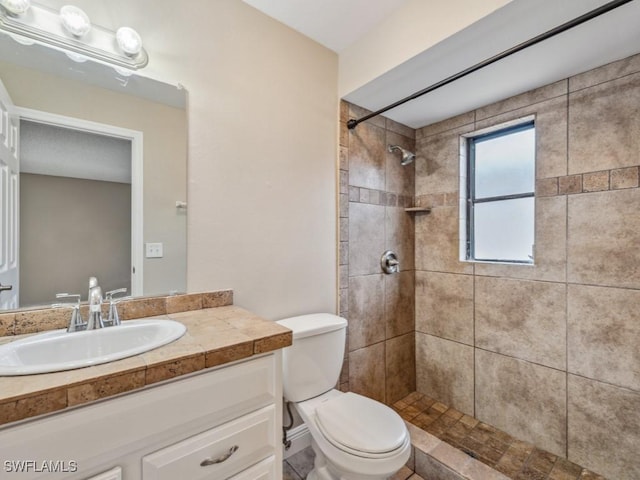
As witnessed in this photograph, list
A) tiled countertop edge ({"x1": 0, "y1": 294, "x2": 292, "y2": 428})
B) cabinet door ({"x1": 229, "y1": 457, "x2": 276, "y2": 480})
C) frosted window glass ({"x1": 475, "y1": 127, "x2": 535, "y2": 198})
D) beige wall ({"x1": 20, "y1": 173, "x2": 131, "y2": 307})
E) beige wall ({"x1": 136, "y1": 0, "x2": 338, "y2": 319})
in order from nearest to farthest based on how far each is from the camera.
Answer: tiled countertop edge ({"x1": 0, "y1": 294, "x2": 292, "y2": 428}) < cabinet door ({"x1": 229, "y1": 457, "x2": 276, "y2": 480}) < beige wall ({"x1": 20, "y1": 173, "x2": 131, "y2": 307}) < beige wall ({"x1": 136, "y1": 0, "x2": 338, "y2": 319}) < frosted window glass ({"x1": 475, "y1": 127, "x2": 535, "y2": 198})

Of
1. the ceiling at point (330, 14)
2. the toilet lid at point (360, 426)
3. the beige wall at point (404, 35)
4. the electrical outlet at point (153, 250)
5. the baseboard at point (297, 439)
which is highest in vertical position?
the ceiling at point (330, 14)

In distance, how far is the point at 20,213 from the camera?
103 cm

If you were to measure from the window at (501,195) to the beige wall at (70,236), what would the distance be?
2.08m

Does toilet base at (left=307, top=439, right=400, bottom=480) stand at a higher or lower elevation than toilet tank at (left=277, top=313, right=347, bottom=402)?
lower

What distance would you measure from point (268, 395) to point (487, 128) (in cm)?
207

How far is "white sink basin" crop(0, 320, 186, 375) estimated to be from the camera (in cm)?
79

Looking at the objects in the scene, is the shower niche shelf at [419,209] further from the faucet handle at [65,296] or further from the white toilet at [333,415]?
the faucet handle at [65,296]

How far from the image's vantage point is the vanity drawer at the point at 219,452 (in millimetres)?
795

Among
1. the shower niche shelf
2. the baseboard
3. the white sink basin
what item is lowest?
the baseboard

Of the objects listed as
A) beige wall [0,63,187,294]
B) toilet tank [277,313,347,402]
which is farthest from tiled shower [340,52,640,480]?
beige wall [0,63,187,294]

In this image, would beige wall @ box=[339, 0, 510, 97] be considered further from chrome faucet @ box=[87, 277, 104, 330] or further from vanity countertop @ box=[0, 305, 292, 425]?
chrome faucet @ box=[87, 277, 104, 330]

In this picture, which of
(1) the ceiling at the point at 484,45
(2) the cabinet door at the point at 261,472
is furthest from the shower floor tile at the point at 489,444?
(1) the ceiling at the point at 484,45

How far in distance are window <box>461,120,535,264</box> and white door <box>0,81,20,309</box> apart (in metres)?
2.37

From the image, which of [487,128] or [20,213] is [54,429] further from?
[487,128]
